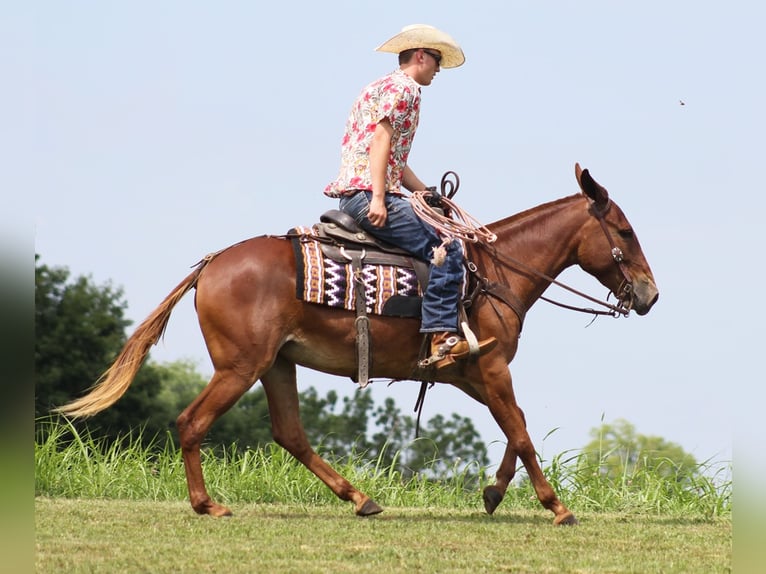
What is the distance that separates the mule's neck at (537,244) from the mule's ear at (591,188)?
4.3 inches

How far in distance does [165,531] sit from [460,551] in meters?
1.87

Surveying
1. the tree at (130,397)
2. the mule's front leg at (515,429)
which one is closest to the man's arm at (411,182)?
the mule's front leg at (515,429)

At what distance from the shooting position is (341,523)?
7699 mm

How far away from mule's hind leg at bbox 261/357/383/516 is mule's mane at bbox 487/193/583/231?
76.9 inches

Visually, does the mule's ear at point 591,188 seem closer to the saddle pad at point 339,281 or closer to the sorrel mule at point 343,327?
the sorrel mule at point 343,327

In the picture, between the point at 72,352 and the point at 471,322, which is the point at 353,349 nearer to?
the point at 471,322

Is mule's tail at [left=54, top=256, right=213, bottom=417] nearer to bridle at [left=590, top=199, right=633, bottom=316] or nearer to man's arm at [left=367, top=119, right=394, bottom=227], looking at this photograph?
man's arm at [left=367, top=119, right=394, bottom=227]

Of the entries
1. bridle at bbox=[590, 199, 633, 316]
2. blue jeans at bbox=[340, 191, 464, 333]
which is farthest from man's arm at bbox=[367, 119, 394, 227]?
bridle at bbox=[590, 199, 633, 316]

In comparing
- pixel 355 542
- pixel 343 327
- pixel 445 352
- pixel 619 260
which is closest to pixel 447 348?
pixel 445 352

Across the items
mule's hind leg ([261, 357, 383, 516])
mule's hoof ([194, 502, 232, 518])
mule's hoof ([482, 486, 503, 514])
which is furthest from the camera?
mule's hoof ([482, 486, 503, 514])

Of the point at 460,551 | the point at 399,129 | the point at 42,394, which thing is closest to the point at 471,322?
the point at 399,129

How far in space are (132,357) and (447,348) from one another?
226 cm

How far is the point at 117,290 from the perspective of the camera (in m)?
42.5

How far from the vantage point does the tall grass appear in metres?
9.63
